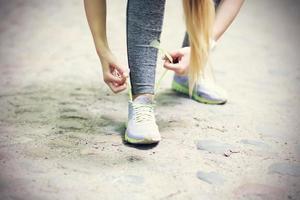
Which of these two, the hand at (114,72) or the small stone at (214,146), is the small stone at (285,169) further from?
the hand at (114,72)

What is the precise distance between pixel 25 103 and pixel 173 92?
0.57m

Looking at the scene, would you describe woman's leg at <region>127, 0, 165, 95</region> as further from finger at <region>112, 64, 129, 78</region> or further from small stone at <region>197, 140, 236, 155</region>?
small stone at <region>197, 140, 236, 155</region>

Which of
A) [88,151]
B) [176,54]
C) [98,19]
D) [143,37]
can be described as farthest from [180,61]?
[88,151]

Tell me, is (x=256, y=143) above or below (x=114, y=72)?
below

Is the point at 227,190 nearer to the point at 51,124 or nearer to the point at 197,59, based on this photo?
the point at 197,59

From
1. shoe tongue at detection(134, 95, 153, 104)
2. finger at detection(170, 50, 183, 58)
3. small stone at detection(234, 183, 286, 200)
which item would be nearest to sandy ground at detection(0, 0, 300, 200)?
small stone at detection(234, 183, 286, 200)

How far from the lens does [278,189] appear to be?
95 cm

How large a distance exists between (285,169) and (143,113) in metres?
0.41

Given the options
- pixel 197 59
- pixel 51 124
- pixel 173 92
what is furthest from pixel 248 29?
pixel 51 124

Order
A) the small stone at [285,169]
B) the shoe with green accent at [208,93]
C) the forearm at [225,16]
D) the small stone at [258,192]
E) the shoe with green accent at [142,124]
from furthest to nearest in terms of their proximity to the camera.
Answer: the shoe with green accent at [208,93] → the forearm at [225,16] → the shoe with green accent at [142,124] → the small stone at [285,169] → the small stone at [258,192]

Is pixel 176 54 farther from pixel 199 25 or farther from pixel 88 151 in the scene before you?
pixel 88 151

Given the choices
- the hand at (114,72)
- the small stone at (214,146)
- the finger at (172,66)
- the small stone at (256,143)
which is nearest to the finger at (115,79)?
the hand at (114,72)

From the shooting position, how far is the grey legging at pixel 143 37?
119 centimetres

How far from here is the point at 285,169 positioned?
1.05 m
